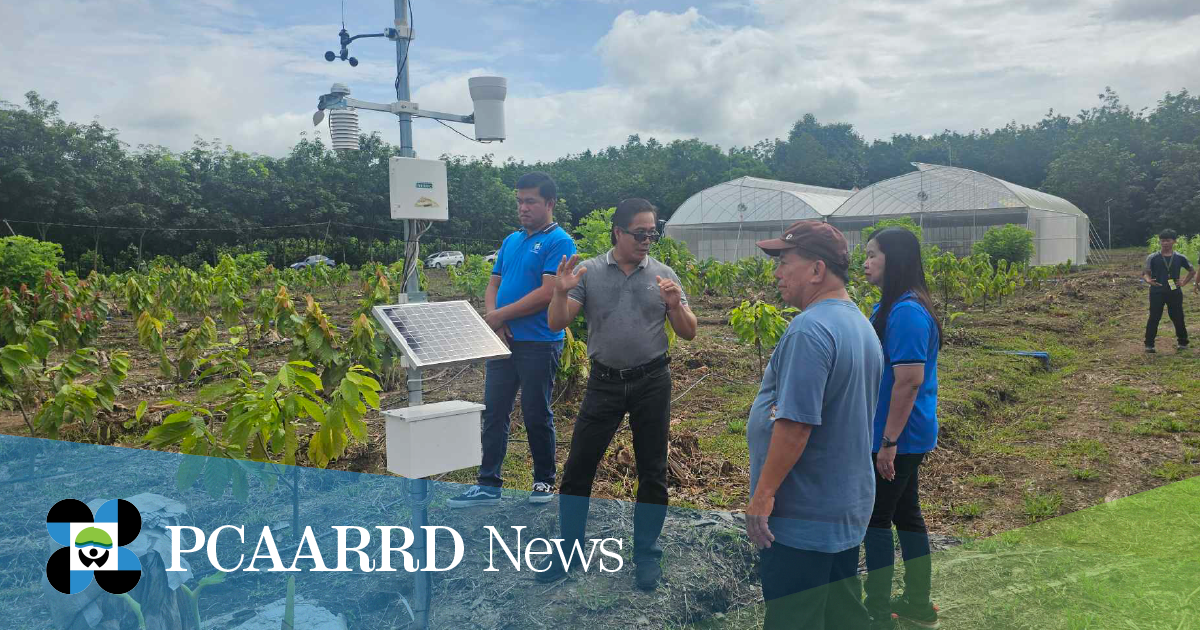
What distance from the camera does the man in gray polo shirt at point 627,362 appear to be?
305 cm

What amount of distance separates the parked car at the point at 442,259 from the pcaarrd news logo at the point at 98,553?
28124 mm

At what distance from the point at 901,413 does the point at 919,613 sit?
2.57ft

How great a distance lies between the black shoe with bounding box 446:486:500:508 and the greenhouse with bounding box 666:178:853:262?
71.7ft

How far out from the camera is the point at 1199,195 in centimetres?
3319

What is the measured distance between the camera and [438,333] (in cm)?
280

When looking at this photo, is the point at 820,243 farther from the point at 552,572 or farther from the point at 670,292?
the point at 552,572

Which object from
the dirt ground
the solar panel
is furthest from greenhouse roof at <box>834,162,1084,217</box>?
the solar panel

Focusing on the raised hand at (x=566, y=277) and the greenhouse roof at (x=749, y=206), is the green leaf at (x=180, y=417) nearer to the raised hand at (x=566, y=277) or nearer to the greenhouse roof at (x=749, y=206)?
the raised hand at (x=566, y=277)

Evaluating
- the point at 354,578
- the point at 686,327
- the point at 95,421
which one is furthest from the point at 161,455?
the point at 686,327

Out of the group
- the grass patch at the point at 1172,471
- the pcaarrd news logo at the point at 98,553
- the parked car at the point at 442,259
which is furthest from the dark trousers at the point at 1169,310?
the parked car at the point at 442,259

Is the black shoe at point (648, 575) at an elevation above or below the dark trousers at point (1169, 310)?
below

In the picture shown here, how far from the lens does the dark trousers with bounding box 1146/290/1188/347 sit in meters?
8.58

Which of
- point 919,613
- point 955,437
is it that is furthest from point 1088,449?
point 919,613

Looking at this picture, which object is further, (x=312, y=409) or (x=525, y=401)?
(x=525, y=401)
